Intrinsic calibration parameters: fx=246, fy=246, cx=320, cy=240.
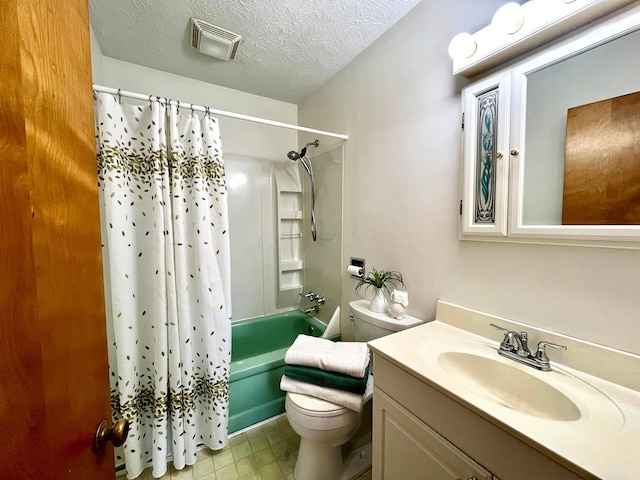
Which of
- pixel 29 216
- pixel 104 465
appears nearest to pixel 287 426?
pixel 104 465

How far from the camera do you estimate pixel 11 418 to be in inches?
12.6

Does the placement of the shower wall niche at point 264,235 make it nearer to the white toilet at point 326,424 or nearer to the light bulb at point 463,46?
the white toilet at point 326,424

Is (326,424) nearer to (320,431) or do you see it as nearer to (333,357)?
(320,431)

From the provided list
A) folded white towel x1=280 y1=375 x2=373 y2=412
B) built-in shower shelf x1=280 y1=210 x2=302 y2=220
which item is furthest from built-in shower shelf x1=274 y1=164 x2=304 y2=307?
folded white towel x1=280 y1=375 x2=373 y2=412

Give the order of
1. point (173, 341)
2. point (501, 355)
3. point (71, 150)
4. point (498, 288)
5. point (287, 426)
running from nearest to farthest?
point (71, 150) → point (501, 355) → point (498, 288) → point (173, 341) → point (287, 426)

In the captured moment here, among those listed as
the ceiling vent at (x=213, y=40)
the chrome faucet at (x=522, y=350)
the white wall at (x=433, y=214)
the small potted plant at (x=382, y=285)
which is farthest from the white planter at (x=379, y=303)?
the ceiling vent at (x=213, y=40)

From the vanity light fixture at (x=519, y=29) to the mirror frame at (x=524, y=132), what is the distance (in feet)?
0.13

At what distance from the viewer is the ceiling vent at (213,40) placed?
1.44 m

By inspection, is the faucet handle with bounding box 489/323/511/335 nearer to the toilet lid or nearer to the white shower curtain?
the toilet lid

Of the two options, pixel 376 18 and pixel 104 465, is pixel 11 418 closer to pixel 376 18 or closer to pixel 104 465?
pixel 104 465

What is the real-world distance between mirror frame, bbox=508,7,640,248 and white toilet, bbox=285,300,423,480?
Answer: 27.1 inches

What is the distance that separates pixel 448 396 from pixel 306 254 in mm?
1872

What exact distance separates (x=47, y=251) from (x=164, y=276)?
98 cm

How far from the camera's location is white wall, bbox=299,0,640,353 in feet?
2.67
